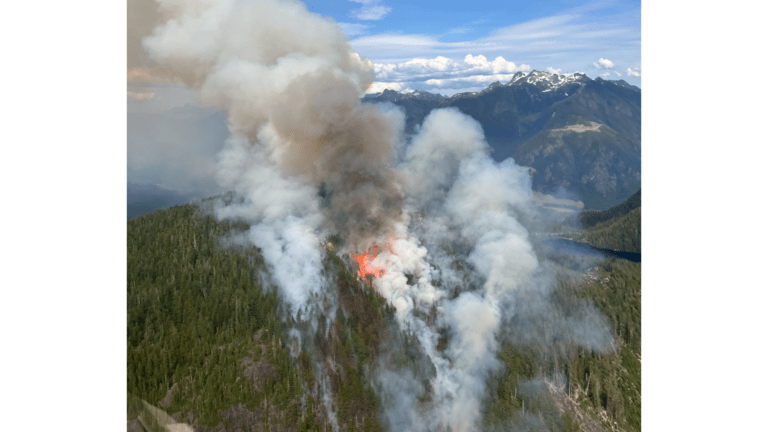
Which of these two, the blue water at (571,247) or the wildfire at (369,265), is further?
the blue water at (571,247)

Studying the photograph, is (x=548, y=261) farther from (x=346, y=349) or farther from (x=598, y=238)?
(x=598, y=238)

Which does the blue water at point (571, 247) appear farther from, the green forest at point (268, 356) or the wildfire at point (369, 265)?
the wildfire at point (369, 265)

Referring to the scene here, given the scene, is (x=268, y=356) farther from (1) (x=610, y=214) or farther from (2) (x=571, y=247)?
(1) (x=610, y=214)

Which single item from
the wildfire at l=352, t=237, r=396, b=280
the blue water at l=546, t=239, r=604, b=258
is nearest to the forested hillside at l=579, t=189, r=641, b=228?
the blue water at l=546, t=239, r=604, b=258

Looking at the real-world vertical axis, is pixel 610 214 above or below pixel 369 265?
below

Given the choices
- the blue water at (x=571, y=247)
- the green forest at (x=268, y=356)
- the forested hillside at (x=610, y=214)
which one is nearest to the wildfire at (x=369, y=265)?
the green forest at (x=268, y=356)

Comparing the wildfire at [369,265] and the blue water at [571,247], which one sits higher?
the wildfire at [369,265]

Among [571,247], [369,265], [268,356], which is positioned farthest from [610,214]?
[268,356]

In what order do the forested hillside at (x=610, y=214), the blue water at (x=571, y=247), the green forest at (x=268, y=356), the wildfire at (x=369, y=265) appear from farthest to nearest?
the forested hillside at (x=610, y=214)
the blue water at (x=571, y=247)
the wildfire at (x=369, y=265)
the green forest at (x=268, y=356)

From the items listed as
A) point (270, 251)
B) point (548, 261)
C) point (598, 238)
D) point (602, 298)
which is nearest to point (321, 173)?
point (270, 251)

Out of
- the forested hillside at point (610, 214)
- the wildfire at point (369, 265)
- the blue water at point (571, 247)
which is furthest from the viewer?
the forested hillside at point (610, 214)
